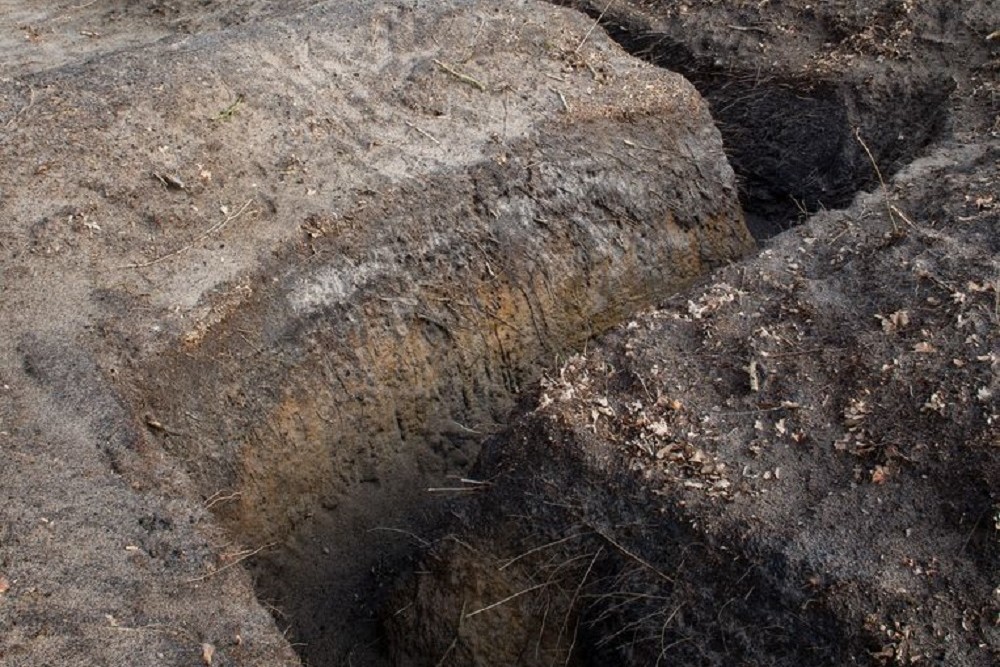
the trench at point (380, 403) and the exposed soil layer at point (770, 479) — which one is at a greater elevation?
the exposed soil layer at point (770, 479)

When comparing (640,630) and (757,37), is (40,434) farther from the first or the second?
(757,37)

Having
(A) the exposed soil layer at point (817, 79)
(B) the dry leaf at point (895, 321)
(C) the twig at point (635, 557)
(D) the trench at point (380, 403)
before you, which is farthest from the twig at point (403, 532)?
(A) the exposed soil layer at point (817, 79)

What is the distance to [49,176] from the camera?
231 inches

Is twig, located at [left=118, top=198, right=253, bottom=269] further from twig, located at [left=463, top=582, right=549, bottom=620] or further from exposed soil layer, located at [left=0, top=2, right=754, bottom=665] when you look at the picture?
twig, located at [left=463, top=582, right=549, bottom=620]

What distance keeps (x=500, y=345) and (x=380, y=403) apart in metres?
0.86

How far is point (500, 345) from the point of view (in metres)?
6.53

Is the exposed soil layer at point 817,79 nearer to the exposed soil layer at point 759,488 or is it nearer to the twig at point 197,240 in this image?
the exposed soil layer at point 759,488

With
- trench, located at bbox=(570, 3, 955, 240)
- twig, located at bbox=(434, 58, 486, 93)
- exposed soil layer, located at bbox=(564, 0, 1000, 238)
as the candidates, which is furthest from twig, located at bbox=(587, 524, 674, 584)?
exposed soil layer, located at bbox=(564, 0, 1000, 238)

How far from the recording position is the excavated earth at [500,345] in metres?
4.32

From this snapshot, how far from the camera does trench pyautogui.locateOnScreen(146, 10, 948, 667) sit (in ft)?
18.5

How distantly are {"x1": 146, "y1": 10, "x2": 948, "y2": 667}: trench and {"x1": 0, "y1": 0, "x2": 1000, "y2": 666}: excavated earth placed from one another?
0.07 ft

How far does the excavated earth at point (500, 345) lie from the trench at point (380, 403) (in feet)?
0.07

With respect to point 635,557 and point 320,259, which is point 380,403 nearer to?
point 320,259

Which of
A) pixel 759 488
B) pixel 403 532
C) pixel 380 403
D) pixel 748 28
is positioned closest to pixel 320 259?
pixel 380 403
